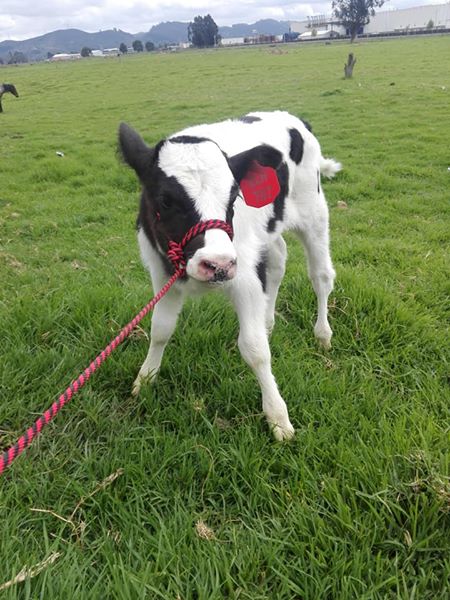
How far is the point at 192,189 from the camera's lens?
238 cm

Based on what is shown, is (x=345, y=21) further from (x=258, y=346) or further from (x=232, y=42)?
(x=258, y=346)

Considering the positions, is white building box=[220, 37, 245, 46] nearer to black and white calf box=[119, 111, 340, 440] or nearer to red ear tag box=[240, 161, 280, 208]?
black and white calf box=[119, 111, 340, 440]

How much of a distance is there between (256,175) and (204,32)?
361 feet

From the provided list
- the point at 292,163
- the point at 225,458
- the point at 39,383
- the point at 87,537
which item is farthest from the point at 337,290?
the point at 87,537

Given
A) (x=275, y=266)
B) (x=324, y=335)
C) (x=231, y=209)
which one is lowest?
(x=324, y=335)

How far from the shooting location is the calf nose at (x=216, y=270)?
6.78ft

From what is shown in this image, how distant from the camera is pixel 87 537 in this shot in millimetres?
2178

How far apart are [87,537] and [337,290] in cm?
268

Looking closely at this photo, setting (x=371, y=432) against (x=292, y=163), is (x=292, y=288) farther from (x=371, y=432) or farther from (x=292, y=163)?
(x=371, y=432)

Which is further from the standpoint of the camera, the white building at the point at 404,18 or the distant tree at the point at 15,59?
the white building at the point at 404,18

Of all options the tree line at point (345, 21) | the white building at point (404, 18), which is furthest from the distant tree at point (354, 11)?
the white building at point (404, 18)

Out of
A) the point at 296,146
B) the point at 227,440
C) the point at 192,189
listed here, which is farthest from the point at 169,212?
the point at 296,146

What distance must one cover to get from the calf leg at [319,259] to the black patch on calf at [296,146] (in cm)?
43

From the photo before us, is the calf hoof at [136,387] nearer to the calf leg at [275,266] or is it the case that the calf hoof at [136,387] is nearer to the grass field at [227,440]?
the grass field at [227,440]
